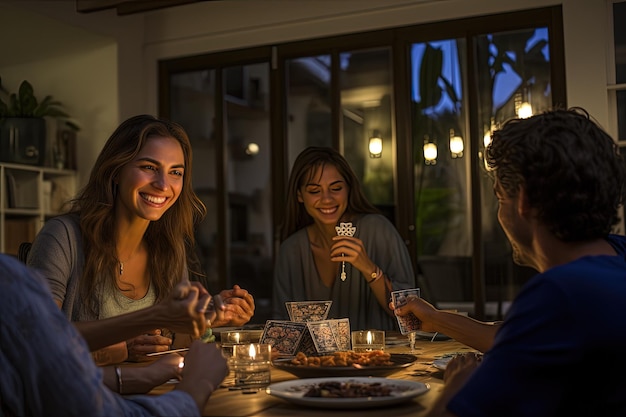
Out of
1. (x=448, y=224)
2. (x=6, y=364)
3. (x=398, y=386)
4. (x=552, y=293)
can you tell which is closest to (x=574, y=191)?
(x=552, y=293)

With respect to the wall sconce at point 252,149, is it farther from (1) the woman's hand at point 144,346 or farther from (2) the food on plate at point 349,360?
(2) the food on plate at point 349,360

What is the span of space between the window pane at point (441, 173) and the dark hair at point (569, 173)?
142 inches

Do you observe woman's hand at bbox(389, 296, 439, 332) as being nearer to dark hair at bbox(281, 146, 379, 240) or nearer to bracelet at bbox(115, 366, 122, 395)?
bracelet at bbox(115, 366, 122, 395)

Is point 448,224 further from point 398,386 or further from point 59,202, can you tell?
point 398,386

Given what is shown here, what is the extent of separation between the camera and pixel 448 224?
26.7ft

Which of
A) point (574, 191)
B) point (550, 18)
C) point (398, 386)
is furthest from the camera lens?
point (550, 18)

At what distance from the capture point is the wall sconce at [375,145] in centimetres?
577

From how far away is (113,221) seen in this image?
271 centimetres

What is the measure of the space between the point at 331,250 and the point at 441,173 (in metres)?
3.37

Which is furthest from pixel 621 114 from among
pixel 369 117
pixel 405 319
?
pixel 405 319

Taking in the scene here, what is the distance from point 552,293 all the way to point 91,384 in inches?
33.0

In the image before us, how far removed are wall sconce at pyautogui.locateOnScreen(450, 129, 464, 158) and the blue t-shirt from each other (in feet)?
13.0

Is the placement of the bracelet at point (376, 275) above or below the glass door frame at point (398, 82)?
below

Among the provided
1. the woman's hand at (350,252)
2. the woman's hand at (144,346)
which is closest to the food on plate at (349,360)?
the woman's hand at (144,346)
